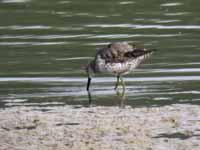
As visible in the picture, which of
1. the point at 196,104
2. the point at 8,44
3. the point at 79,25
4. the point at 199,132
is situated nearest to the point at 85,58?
the point at 8,44

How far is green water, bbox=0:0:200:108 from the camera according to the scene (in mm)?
11681

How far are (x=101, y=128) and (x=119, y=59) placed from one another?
346 cm

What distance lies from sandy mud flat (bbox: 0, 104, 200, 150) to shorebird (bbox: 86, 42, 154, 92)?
1.81 metres

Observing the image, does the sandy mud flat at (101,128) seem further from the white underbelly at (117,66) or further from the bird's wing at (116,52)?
the bird's wing at (116,52)

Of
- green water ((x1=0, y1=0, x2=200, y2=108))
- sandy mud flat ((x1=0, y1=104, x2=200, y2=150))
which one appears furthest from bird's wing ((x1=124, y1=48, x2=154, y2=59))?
sandy mud flat ((x1=0, y1=104, x2=200, y2=150))

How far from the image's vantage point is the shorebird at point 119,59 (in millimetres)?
Answer: 12305

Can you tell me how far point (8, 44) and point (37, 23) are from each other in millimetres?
2448

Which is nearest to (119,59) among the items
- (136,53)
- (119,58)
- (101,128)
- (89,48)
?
(119,58)

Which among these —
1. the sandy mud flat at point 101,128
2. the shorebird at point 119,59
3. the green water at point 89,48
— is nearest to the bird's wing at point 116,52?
the shorebird at point 119,59

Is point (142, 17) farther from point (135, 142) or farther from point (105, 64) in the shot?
point (135, 142)

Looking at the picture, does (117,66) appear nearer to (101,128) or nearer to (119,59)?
(119,59)

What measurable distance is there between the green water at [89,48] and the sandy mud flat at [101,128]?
0.70m

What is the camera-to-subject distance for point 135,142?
8.40 metres

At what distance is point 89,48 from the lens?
15.7m
